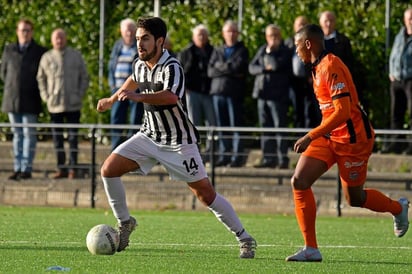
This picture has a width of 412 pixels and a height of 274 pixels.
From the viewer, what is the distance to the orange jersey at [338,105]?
36.9ft

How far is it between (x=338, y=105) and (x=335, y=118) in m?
0.13

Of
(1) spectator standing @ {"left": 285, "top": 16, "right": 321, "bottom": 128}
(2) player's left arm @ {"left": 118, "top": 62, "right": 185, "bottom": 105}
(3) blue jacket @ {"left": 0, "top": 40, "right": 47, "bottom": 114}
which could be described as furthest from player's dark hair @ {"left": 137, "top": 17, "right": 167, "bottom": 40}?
(3) blue jacket @ {"left": 0, "top": 40, "right": 47, "bottom": 114}

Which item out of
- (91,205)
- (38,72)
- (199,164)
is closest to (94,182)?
(91,205)

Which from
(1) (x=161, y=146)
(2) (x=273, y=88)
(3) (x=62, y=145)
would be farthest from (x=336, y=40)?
(1) (x=161, y=146)

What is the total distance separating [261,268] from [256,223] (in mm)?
5940

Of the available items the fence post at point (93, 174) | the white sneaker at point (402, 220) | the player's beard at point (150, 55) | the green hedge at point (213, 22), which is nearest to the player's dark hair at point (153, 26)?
the player's beard at point (150, 55)

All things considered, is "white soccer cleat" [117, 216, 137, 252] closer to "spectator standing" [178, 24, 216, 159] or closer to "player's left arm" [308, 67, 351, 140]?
"player's left arm" [308, 67, 351, 140]

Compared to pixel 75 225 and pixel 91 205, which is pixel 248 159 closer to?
pixel 91 205

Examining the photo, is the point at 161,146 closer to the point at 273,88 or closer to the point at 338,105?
the point at 338,105

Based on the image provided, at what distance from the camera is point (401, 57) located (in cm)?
1938

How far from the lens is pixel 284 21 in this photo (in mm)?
21766

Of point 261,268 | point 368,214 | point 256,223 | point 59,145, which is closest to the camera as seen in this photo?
point 261,268

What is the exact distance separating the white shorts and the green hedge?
9658 millimetres

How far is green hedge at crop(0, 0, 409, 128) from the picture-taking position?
21.2 meters
